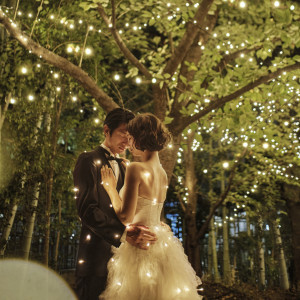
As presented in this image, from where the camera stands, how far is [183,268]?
2553 mm

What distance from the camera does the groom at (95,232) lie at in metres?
2.41

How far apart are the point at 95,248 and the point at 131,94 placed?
10289 mm

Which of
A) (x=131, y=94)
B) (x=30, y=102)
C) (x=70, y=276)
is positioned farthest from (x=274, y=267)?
(x=30, y=102)

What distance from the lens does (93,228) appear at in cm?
244

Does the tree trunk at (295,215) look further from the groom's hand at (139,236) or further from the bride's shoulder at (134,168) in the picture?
the bride's shoulder at (134,168)

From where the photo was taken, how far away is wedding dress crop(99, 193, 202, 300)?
7.68ft

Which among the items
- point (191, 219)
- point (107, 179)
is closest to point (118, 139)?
point (107, 179)

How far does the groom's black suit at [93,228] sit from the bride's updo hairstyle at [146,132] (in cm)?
41

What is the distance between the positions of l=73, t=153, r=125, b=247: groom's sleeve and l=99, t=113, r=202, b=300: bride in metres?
0.09

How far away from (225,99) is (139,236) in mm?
2382

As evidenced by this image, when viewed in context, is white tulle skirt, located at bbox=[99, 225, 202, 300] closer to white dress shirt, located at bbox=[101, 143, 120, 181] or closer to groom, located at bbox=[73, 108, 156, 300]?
groom, located at bbox=[73, 108, 156, 300]

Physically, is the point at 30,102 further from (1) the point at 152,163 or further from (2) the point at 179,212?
(2) the point at 179,212

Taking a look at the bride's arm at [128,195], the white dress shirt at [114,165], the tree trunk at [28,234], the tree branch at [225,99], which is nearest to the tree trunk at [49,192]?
the tree trunk at [28,234]

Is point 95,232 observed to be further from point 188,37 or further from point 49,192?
point 49,192
